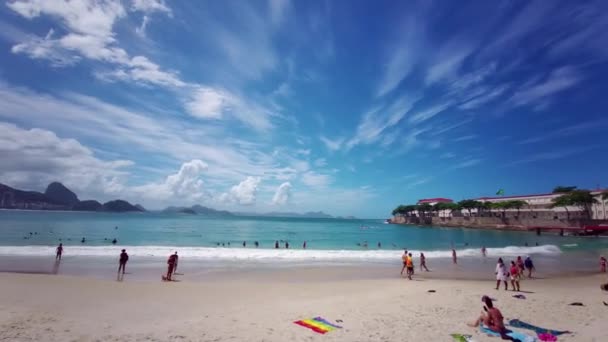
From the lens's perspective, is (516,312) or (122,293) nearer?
(516,312)

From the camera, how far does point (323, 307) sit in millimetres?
11656

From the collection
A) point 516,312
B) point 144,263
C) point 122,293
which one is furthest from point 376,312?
point 144,263

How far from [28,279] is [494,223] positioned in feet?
425

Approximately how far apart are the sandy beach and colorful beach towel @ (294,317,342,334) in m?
0.26

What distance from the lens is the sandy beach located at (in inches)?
343

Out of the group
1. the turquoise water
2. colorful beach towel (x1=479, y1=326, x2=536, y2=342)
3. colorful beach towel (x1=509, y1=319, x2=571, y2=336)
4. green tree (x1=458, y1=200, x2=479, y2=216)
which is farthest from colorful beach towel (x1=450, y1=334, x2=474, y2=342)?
green tree (x1=458, y1=200, x2=479, y2=216)

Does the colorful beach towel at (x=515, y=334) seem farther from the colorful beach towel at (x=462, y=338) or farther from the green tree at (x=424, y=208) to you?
the green tree at (x=424, y=208)

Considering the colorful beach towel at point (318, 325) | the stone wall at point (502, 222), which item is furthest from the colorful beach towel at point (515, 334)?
the stone wall at point (502, 222)

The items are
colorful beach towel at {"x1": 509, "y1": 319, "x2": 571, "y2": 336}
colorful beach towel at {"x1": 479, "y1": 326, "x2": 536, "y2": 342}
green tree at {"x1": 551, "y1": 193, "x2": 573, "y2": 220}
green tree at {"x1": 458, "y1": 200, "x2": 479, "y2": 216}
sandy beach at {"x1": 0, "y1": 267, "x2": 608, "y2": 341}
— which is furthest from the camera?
green tree at {"x1": 458, "y1": 200, "x2": 479, "y2": 216}

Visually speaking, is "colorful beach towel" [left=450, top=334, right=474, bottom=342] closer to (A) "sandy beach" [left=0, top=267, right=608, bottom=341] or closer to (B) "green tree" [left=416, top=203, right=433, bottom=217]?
(A) "sandy beach" [left=0, top=267, right=608, bottom=341]

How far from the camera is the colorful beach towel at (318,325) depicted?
9.06 m

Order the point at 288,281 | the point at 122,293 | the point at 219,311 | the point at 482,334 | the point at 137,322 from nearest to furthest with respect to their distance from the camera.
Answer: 1. the point at 482,334
2. the point at 137,322
3. the point at 219,311
4. the point at 122,293
5. the point at 288,281

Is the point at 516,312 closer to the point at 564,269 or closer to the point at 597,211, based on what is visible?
the point at 564,269

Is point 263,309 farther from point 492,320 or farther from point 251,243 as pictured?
point 251,243
